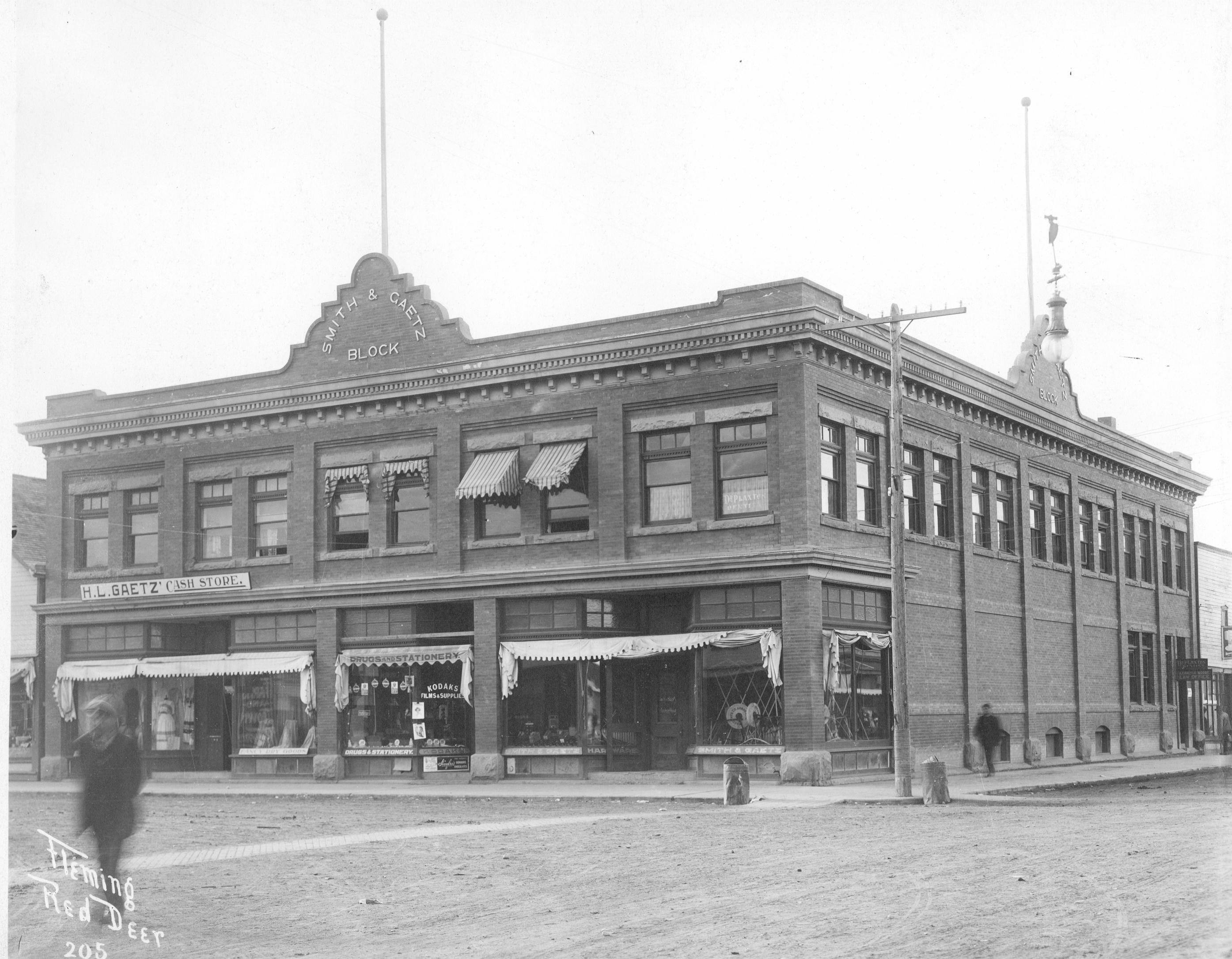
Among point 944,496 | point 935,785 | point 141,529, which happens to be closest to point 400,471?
point 141,529

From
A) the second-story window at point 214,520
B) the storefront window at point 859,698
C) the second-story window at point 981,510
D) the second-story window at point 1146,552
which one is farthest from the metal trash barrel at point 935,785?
the second-story window at point 1146,552

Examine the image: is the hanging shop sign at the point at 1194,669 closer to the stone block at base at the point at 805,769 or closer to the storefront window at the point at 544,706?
the stone block at base at the point at 805,769

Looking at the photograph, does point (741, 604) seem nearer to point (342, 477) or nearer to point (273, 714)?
point (342, 477)

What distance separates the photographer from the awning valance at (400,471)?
32781 millimetres

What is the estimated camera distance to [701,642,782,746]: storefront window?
93.6 ft

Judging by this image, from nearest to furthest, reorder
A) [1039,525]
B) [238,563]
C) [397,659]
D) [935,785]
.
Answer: [935,785] → [397,659] → [238,563] → [1039,525]

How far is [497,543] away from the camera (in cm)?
3184

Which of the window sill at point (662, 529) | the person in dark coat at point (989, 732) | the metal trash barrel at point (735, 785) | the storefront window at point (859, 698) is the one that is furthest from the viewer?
the person in dark coat at point (989, 732)

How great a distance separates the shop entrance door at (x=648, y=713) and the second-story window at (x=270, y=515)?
9665 mm

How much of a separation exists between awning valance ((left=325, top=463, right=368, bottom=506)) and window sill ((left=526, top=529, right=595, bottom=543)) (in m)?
4.82

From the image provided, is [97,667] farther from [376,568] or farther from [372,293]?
[372,293]

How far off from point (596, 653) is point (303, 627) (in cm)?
850

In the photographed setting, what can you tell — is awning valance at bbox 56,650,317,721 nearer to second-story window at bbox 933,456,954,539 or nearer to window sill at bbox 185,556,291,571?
window sill at bbox 185,556,291,571

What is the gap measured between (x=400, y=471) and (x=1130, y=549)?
24.2 meters
